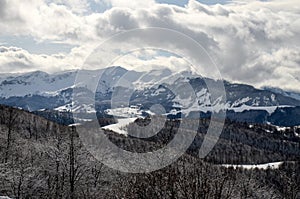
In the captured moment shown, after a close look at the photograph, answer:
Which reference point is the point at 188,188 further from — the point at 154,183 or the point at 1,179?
the point at 1,179

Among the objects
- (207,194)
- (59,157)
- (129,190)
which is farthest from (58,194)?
(207,194)

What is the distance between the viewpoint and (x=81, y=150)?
94.9 m

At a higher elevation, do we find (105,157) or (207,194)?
(207,194)

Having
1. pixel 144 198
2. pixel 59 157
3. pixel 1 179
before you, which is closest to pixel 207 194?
pixel 144 198

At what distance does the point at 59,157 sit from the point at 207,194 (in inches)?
2721

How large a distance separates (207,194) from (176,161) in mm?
3604

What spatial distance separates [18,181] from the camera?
7081 centimetres

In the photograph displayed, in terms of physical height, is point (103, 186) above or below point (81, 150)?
below

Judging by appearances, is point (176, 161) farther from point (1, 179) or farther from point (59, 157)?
point (59, 157)

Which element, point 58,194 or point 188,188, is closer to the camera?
point 188,188

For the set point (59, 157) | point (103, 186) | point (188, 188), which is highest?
point (188, 188)

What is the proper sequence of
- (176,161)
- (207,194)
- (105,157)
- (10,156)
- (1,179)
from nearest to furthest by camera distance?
(207,194), (176,161), (1,179), (10,156), (105,157)

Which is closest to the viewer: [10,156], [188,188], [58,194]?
[188,188]

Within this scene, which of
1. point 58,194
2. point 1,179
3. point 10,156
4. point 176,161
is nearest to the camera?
point 176,161
